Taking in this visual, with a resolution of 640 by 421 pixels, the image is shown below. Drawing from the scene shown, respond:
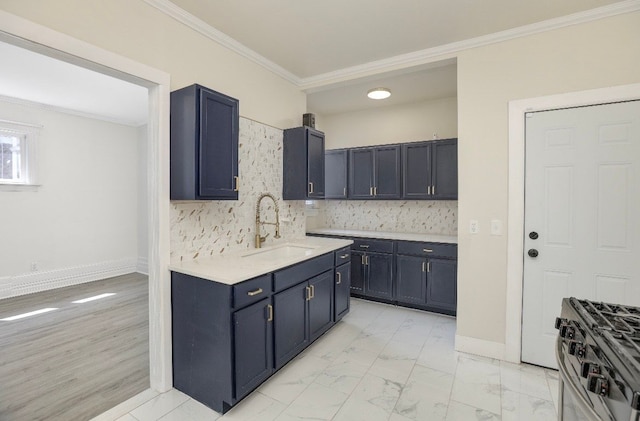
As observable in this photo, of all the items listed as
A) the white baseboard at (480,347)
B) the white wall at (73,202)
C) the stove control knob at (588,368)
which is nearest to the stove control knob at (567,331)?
the stove control knob at (588,368)

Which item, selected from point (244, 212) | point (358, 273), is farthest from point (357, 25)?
point (358, 273)

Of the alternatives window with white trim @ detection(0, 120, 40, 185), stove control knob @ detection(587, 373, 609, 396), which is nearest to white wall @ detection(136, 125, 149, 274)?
window with white trim @ detection(0, 120, 40, 185)

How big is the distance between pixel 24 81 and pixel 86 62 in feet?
9.20

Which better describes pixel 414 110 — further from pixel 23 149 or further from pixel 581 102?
pixel 23 149

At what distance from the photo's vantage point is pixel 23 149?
429 cm

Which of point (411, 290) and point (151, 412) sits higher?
point (411, 290)

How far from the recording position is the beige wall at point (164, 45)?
1639 mm

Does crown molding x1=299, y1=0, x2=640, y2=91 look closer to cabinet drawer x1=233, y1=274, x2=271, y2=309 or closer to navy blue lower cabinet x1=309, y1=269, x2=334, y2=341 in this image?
navy blue lower cabinet x1=309, y1=269, x2=334, y2=341

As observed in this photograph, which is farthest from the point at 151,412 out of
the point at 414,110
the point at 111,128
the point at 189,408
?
the point at 111,128

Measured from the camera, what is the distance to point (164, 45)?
2121 mm

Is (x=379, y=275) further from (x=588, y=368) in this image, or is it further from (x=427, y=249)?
(x=588, y=368)

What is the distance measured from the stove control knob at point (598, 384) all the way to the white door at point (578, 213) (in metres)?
1.84

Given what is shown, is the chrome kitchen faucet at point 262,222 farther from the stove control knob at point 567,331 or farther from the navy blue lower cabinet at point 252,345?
the stove control knob at point 567,331

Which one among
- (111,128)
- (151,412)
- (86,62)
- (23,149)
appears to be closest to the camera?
(86,62)
